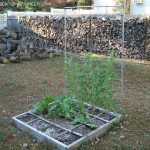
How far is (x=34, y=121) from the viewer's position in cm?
410

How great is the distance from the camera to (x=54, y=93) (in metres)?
5.79

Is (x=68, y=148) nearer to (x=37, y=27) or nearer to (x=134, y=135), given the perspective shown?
(x=134, y=135)

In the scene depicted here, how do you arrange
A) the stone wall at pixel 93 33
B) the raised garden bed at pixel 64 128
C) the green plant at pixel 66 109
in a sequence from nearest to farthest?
the raised garden bed at pixel 64 128
the green plant at pixel 66 109
the stone wall at pixel 93 33

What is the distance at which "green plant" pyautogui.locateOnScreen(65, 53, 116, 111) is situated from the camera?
4.00 metres

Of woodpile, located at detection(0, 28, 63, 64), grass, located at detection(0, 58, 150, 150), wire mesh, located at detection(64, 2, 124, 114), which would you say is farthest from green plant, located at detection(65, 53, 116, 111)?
woodpile, located at detection(0, 28, 63, 64)

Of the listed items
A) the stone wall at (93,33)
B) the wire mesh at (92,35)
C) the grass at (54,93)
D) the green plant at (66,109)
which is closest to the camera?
the grass at (54,93)

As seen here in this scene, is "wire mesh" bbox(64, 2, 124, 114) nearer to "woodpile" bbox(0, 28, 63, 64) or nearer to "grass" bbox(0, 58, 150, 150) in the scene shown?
"woodpile" bbox(0, 28, 63, 64)

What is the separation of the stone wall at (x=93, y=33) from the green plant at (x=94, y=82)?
5406mm

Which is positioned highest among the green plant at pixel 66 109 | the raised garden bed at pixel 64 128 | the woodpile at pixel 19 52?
the woodpile at pixel 19 52

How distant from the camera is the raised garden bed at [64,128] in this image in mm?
3562

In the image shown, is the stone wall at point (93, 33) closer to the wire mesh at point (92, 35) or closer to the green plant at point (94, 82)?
the wire mesh at point (92, 35)

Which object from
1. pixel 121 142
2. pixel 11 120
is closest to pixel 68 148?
pixel 121 142

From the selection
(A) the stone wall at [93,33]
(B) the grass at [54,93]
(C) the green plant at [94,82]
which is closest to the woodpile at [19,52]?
(B) the grass at [54,93]

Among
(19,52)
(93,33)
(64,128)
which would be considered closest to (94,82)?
(64,128)
